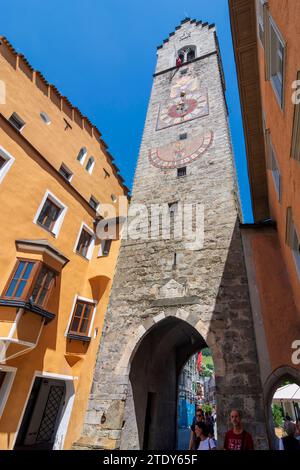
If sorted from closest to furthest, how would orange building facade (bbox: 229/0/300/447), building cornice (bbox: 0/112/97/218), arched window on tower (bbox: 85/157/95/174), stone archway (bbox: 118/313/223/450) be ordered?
orange building facade (bbox: 229/0/300/447)
stone archway (bbox: 118/313/223/450)
building cornice (bbox: 0/112/97/218)
arched window on tower (bbox: 85/157/95/174)

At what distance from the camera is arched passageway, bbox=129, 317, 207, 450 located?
770 cm

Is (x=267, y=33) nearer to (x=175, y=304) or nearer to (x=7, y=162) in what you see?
(x=175, y=304)

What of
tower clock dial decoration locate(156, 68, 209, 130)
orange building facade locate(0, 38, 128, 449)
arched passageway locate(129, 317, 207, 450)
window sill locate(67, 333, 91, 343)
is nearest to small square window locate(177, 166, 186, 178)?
tower clock dial decoration locate(156, 68, 209, 130)

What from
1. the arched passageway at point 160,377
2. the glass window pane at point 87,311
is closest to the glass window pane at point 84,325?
the glass window pane at point 87,311

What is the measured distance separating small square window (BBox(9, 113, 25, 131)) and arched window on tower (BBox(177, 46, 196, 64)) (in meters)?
11.8

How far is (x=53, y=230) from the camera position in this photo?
9.38 meters

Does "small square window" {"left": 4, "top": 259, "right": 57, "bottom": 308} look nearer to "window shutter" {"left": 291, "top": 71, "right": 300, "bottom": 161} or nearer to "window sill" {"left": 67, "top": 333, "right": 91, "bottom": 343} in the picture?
"window sill" {"left": 67, "top": 333, "right": 91, "bottom": 343}

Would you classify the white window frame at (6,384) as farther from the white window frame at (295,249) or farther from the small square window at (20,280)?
the white window frame at (295,249)

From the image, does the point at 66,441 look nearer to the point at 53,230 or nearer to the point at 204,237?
the point at 53,230

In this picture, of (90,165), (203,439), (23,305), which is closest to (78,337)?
(23,305)

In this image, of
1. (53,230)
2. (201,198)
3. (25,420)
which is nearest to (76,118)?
(53,230)

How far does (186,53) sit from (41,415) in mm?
21429

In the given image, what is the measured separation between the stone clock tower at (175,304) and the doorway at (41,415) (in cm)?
443

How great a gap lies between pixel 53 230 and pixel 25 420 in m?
7.79
